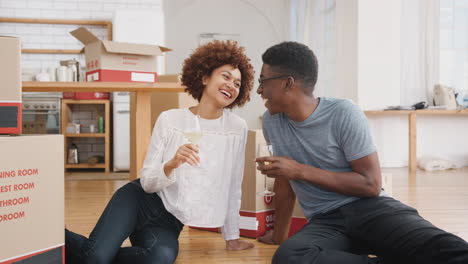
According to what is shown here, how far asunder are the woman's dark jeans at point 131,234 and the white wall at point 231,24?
561 cm

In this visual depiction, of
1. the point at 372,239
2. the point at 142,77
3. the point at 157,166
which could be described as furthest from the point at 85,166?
the point at 372,239

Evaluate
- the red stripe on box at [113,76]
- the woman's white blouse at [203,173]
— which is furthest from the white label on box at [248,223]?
the red stripe on box at [113,76]

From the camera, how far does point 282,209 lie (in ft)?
6.62

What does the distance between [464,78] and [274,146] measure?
4.89 metres

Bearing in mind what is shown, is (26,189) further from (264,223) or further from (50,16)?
(50,16)

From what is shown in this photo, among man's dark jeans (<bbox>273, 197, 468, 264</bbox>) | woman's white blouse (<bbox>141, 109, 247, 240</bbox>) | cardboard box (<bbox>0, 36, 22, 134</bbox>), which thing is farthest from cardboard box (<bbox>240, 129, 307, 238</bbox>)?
cardboard box (<bbox>0, 36, 22, 134</bbox>)

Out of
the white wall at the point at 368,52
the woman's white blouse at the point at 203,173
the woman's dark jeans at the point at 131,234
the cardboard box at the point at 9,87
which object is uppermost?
the white wall at the point at 368,52

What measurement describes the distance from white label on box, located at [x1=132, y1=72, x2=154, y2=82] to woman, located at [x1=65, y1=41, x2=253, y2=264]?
0.72m

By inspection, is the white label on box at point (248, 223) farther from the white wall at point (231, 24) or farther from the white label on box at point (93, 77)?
the white wall at point (231, 24)

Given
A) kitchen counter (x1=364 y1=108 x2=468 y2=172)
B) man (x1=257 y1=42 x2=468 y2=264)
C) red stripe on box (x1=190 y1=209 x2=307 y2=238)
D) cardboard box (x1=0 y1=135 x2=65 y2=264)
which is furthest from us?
kitchen counter (x1=364 y1=108 x2=468 y2=172)

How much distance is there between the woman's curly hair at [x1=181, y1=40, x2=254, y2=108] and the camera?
1937mm

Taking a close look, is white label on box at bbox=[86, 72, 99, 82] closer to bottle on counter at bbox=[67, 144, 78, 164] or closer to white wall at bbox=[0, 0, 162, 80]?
bottle on counter at bbox=[67, 144, 78, 164]

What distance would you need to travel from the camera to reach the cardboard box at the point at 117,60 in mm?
2598

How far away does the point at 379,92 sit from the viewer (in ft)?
17.5
